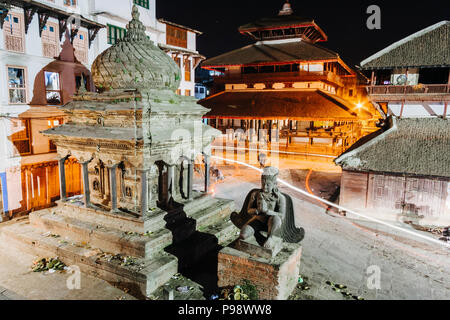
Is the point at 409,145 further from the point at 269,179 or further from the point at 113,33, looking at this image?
the point at 113,33

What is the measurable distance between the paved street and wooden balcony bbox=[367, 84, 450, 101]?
9070mm

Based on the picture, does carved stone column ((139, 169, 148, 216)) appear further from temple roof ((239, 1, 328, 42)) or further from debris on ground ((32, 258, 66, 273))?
temple roof ((239, 1, 328, 42))

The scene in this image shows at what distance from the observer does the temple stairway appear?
9453 mm

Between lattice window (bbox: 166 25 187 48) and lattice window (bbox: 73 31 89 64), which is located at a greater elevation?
lattice window (bbox: 166 25 187 48)

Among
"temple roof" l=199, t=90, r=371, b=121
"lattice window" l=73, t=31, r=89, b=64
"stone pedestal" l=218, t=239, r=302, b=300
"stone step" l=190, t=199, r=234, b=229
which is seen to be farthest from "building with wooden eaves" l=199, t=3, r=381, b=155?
"stone pedestal" l=218, t=239, r=302, b=300

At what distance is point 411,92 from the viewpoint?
19.2m

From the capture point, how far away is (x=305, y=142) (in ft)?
108

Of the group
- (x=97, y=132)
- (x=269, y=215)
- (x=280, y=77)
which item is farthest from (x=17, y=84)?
(x=280, y=77)

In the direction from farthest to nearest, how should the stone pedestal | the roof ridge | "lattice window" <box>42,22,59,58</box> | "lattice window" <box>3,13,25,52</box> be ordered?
the roof ridge, "lattice window" <box>42,22,59,58</box>, "lattice window" <box>3,13,25,52</box>, the stone pedestal

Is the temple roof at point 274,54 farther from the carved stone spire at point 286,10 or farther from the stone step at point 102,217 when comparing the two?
the stone step at point 102,217

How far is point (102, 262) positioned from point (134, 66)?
6.95m

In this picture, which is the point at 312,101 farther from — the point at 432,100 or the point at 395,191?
the point at 395,191

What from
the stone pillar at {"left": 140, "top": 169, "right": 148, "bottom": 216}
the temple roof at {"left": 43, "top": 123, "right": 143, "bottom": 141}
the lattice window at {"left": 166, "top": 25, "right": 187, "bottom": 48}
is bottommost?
the stone pillar at {"left": 140, "top": 169, "right": 148, "bottom": 216}

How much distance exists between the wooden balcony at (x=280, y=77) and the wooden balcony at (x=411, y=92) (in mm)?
12676
